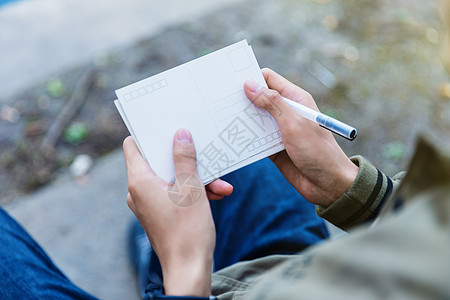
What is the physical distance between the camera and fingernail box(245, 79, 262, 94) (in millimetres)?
914

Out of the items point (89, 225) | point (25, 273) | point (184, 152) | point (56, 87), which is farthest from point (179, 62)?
point (25, 273)

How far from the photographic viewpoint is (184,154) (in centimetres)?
83

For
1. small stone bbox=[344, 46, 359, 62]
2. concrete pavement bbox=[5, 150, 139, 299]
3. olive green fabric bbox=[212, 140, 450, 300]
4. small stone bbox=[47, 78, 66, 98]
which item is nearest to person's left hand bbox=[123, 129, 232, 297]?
olive green fabric bbox=[212, 140, 450, 300]

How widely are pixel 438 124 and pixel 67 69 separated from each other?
185 centimetres

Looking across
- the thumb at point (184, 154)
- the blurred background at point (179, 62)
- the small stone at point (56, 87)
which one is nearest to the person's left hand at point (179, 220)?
the thumb at point (184, 154)

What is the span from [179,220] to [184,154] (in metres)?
0.16

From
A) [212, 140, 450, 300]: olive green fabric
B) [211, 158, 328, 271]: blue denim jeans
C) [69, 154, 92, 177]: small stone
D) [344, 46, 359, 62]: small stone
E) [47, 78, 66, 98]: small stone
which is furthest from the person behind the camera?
[344, 46, 359, 62]: small stone

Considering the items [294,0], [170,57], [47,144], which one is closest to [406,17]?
[294,0]

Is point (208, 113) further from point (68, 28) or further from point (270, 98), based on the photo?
point (68, 28)

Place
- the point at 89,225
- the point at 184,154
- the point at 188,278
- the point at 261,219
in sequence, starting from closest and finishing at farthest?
1. the point at 188,278
2. the point at 184,154
3. the point at 261,219
4. the point at 89,225

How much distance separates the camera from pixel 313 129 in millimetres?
910

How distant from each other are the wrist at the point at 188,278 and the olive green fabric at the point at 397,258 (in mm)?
186

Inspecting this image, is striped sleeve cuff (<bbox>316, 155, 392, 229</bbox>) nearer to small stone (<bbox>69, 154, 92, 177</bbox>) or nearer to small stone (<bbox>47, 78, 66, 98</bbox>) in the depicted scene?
small stone (<bbox>69, 154, 92, 177</bbox>)

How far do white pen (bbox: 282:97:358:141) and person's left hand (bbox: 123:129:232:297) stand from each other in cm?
29
